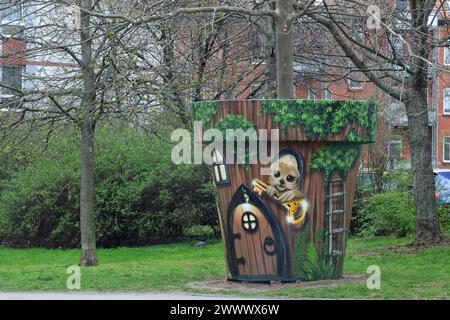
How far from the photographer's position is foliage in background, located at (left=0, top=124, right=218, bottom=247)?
74.7 feet

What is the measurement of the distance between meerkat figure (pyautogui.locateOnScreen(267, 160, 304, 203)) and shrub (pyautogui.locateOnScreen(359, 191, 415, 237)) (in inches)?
370

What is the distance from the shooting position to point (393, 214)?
1977cm

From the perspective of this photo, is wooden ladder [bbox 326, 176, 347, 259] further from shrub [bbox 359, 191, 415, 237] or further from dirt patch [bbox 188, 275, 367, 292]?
shrub [bbox 359, 191, 415, 237]

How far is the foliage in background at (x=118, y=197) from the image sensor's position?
2278 centimetres

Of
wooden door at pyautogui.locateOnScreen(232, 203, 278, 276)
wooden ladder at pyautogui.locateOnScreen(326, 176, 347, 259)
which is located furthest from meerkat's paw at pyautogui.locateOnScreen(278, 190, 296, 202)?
wooden ladder at pyautogui.locateOnScreen(326, 176, 347, 259)

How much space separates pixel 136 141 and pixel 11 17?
5713 mm

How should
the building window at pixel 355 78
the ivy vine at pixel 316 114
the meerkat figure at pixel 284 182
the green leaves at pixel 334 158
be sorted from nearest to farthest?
1. the ivy vine at pixel 316 114
2. the meerkat figure at pixel 284 182
3. the green leaves at pixel 334 158
4. the building window at pixel 355 78

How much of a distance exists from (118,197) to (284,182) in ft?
40.8

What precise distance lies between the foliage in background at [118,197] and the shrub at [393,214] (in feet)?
14.9

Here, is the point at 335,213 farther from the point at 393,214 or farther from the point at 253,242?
the point at 393,214

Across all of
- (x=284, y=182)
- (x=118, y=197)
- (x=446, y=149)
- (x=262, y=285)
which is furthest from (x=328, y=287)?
(x=446, y=149)

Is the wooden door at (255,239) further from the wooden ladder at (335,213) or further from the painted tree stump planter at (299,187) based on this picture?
the wooden ladder at (335,213)

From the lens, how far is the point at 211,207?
2314cm

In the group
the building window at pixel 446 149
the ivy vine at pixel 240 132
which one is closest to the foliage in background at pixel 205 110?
the ivy vine at pixel 240 132
